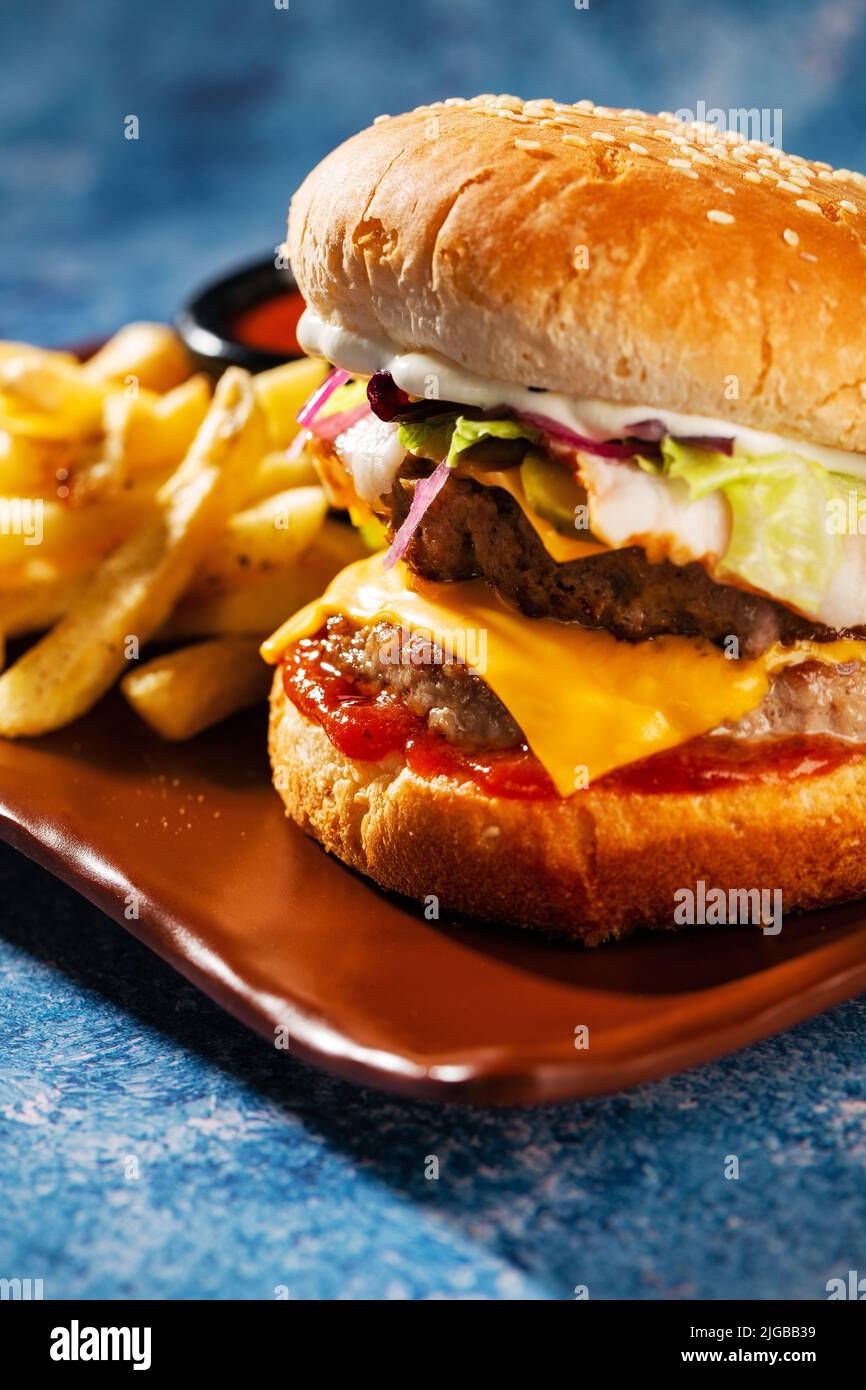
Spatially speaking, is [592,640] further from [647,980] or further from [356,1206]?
[356,1206]

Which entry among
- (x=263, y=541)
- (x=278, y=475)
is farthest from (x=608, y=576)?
(x=278, y=475)

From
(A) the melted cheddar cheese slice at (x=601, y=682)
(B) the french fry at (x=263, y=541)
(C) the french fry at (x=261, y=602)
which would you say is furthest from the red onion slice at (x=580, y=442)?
(C) the french fry at (x=261, y=602)

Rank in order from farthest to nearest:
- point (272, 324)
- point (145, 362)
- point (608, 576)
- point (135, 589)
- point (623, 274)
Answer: point (272, 324), point (145, 362), point (135, 589), point (608, 576), point (623, 274)

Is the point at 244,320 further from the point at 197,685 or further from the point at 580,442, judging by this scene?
the point at 580,442

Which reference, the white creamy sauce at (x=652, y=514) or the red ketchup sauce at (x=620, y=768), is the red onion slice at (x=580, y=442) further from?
the red ketchup sauce at (x=620, y=768)

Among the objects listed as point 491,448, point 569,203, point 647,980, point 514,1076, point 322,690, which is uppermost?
point 569,203

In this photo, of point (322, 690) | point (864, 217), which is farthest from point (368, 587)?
point (864, 217)

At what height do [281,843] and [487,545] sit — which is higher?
[487,545]
